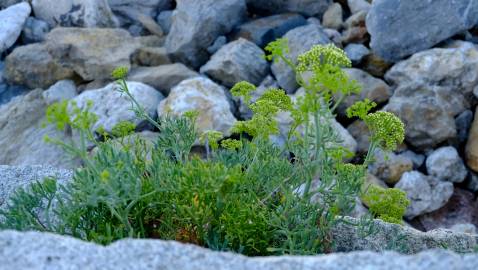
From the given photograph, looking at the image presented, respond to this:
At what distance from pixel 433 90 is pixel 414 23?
780 mm

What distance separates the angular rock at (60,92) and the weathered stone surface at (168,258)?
21.3ft

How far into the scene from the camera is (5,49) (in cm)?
895

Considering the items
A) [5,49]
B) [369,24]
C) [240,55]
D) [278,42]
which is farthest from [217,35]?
[278,42]

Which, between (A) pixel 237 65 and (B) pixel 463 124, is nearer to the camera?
(B) pixel 463 124

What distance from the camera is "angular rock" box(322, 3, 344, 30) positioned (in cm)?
845

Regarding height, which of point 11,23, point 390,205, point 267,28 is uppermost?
point 390,205

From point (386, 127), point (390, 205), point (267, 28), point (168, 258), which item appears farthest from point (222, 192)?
point (267, 28)

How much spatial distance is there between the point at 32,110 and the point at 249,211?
6.37m

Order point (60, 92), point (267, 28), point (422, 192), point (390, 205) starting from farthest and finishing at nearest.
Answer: point (267, 28) → point (60, 92) → point (422, 192) → point (390, 205)

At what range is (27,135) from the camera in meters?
7.87

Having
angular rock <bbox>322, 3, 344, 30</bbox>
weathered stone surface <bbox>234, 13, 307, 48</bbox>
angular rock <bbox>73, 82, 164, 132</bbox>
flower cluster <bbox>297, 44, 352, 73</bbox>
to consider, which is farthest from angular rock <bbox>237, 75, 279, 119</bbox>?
flower cluster <bbox>297, 44, 352, 73</bbox>

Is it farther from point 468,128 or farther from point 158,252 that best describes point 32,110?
Answer: point 158,252

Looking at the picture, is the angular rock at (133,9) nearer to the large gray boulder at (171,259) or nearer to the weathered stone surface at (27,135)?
the weathered stone surface at (27,135)

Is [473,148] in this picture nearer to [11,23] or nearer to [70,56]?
[70,56]
